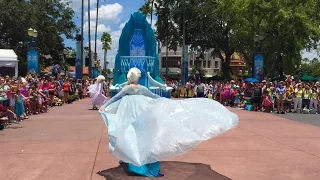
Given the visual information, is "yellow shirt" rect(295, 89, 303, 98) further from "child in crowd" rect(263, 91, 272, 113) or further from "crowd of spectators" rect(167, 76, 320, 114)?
"child in crowd" rect(263, 91, 272, 113)

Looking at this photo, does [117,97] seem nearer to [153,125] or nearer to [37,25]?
[153,125]

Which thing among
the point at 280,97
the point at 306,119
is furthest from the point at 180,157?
the point at 280,97

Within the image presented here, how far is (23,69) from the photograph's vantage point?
39.2m

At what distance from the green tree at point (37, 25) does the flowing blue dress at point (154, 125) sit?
31541 mm

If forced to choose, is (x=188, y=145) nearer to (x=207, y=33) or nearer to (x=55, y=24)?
(x=207, y=33)

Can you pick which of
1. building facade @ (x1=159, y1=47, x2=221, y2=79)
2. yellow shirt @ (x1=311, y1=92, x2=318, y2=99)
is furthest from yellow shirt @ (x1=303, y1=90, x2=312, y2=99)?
building facade @ (x1=159, y1=47, x2=221, y2=79)

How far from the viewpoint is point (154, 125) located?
5.77 metres

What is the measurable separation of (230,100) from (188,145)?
1783cm

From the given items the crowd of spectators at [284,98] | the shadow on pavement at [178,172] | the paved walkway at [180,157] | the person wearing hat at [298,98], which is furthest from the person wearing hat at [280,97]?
the shadow on pavement at [178,172]

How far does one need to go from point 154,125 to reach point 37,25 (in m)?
37.0

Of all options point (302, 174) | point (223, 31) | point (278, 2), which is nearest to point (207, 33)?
point (223, 31)

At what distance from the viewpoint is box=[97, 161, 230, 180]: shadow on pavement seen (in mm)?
6023

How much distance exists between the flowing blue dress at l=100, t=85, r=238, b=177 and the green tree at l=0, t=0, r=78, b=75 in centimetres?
3154

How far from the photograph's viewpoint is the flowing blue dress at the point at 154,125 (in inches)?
213
